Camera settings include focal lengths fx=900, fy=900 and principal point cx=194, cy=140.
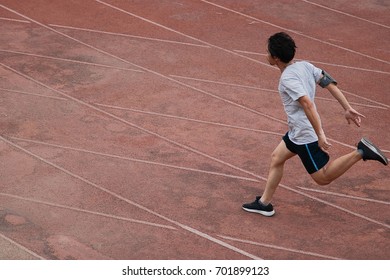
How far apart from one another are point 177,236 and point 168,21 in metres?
5.87

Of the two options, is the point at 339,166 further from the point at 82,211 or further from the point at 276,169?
the point at 82,211

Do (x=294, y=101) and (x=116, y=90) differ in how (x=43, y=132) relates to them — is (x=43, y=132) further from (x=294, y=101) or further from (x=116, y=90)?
(x=294, y=101)

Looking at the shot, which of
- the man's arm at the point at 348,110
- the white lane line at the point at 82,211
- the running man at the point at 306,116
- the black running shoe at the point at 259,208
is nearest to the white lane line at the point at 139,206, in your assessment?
the white lane line at the point at 82,211

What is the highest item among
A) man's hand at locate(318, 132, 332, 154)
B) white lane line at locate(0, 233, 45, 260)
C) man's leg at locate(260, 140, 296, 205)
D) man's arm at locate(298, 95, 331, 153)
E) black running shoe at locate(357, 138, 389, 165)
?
man's arm at locate(298, 95, 331, 153)

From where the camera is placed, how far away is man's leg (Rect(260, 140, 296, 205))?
7688mm

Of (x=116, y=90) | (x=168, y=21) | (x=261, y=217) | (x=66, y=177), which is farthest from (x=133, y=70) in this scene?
(x=261, y=217)

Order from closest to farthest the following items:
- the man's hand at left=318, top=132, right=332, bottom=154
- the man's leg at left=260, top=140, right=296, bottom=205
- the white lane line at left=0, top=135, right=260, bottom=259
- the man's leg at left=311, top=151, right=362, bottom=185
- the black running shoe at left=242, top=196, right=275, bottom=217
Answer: the man's hand at left=318, top=132, right=332, bottom=154
the white lane line at left=0, top=135, right=260, bottom=259
the man's leg at left=311, top=151, right=362, bottom=185
the man's leg at left=260, top=140, right=296, bottom=205
the black running shoe at left=242, top=196, right=275, bottom=217

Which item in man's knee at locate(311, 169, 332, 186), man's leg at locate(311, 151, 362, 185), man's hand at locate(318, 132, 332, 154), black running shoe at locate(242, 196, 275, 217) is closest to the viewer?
man's hand at locate(318, 132, 332, 154)

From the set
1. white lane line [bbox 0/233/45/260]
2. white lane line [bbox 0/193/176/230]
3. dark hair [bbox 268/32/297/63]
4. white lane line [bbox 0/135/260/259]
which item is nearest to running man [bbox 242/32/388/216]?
dark hair [bbox 268/32/297/63]

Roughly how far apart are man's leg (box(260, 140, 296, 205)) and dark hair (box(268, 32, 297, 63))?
2.68ft

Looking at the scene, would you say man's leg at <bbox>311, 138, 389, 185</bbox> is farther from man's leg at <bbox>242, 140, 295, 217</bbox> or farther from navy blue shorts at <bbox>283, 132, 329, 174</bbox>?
man's leg at <bbox>242, 140, 295, 217</bbox>

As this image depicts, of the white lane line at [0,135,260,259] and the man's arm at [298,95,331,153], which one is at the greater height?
the man's arm at [298,95,331,153]

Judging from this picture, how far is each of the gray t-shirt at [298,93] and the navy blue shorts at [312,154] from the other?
0.04 metres

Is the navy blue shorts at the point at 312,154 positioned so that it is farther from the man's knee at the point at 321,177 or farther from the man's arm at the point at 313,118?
the man's arm at the point at 313,118
